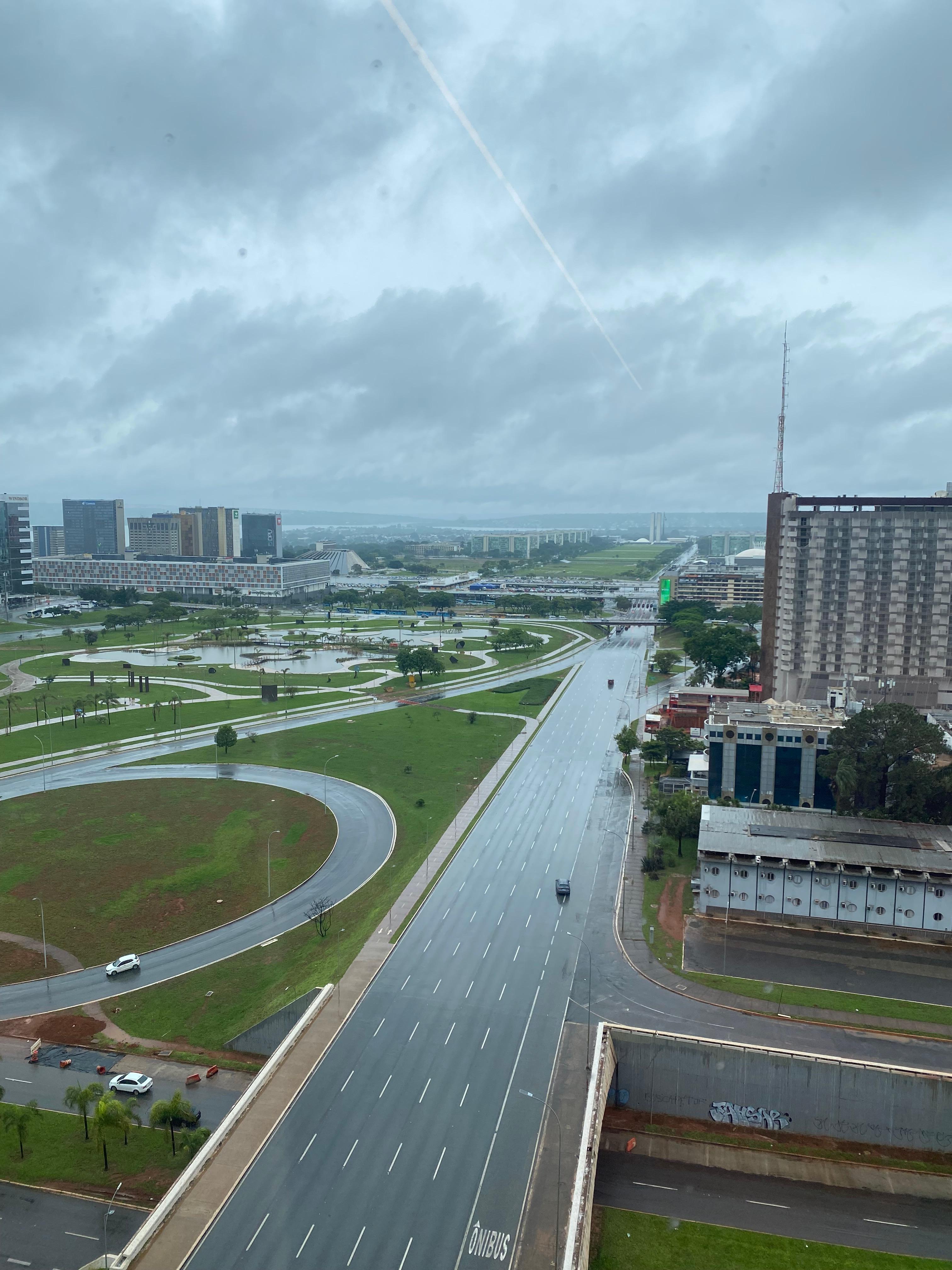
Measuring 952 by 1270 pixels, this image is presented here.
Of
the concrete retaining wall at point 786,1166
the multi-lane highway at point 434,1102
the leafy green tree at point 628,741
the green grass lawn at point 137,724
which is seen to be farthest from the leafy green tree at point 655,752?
the concrete retaining wall at point 786,1166

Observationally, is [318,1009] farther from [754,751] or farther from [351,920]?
[754,751]

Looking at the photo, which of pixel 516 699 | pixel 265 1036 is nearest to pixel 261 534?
pixel 516 699

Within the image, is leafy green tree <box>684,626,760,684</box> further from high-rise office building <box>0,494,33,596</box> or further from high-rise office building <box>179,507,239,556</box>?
high-rise office building <box>179,507,239,556</box>

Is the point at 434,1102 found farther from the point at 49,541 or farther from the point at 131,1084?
the point at 49,541

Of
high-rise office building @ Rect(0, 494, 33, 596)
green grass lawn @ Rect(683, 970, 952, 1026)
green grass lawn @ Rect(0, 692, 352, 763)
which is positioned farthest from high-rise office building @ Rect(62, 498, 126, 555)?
green grass lawn @ Rect(683, 970, 952, 1026)

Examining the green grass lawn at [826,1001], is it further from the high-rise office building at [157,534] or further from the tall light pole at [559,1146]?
the high-rise office building at [157,534]

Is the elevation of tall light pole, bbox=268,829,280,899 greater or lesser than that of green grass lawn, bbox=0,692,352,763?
lesser
